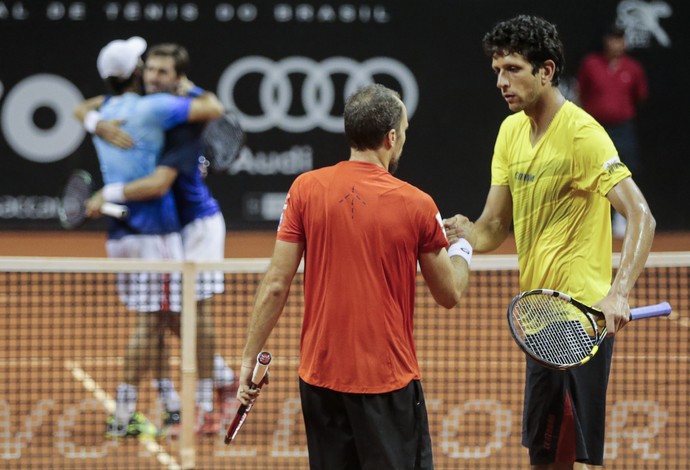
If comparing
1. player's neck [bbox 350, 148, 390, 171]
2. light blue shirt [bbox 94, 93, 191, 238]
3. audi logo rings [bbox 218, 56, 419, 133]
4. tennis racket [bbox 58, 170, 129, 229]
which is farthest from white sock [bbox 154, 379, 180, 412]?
audi logo rings [bbox 218, 56, 419, 133]

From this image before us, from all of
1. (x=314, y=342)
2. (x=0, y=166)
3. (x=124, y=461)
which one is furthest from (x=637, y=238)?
(x=0, y=166)

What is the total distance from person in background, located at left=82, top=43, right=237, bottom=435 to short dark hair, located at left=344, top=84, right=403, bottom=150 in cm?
268

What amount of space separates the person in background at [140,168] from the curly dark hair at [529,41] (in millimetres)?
2872

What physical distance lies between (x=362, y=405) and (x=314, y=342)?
276 millimetres

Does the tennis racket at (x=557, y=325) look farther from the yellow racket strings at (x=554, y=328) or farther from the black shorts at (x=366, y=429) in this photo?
the black shorts at (x=366, y=429)

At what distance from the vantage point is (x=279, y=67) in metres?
13.6

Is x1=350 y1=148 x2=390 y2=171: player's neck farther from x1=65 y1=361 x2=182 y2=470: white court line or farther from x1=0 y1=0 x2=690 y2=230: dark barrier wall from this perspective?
x1=0 y1=0 x2=690 y2=230: dark barrier wall

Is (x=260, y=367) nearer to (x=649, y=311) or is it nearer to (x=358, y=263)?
(x=358, y=263)

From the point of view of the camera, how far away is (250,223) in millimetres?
13758

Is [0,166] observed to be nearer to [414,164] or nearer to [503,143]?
[414,164]

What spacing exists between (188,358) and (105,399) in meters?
1.60

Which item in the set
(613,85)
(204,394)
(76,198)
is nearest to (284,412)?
(204,394)

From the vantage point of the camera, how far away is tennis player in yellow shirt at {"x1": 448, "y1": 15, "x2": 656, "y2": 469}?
4.06 metres

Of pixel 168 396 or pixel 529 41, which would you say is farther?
pixel 168 396
